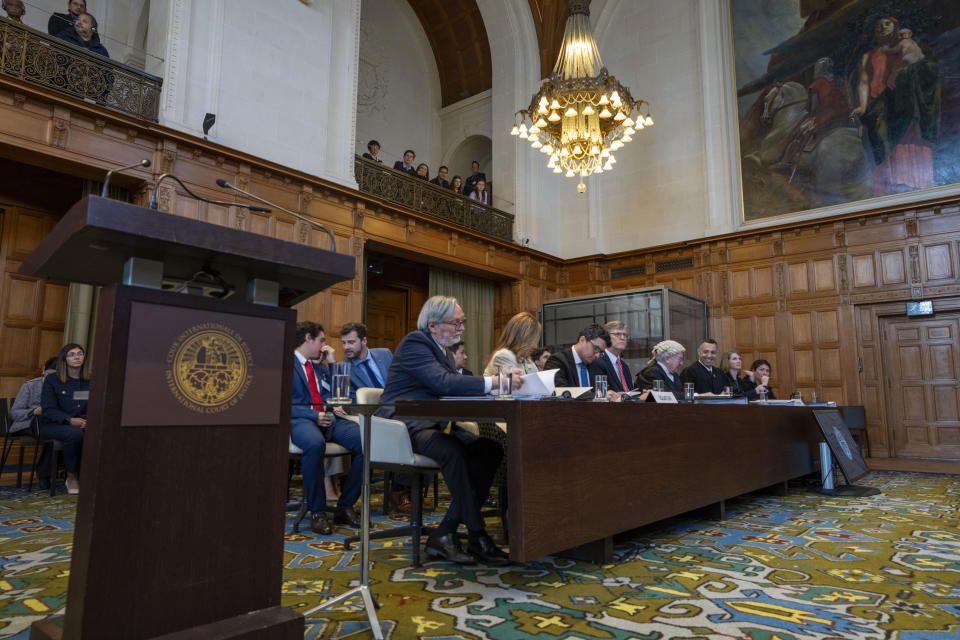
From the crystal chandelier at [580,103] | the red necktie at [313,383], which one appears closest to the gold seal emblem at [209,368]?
the red necktie at [313,383]

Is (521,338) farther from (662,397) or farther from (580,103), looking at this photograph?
(580,103)

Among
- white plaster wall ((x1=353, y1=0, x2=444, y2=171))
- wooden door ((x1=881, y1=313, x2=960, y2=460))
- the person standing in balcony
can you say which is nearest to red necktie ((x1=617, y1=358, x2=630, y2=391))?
wooden door ((x1=881, y1=313, x2=960, y2=460))

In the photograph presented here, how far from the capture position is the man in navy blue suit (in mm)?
3410

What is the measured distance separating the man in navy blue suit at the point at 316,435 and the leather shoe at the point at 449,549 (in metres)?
0.76

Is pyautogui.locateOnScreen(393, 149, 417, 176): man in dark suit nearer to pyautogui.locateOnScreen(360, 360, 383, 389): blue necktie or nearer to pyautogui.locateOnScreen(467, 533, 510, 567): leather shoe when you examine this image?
pyautogui.locateOnScreen(360, 360, 383, 389): blue necktie

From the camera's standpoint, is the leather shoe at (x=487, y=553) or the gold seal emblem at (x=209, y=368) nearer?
the gold seal emblem at (x=209, y=368)

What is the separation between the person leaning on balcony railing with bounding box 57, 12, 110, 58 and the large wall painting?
9.17 meters

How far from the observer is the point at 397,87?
38.6 ft

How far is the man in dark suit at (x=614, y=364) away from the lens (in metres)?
4.58

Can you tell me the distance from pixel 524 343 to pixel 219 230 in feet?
8.23

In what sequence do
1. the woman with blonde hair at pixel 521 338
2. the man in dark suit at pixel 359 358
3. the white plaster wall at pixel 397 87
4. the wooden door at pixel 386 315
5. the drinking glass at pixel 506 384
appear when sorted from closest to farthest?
the drinking glass at pixel 506 384, the woman with blonde hair at pixel 521 338, the man in dark suit at pixel 359 358, the wooden door at pixel 386 315, the white plaster wall at pixel 397 87

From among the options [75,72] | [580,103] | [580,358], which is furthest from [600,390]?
[75,72]

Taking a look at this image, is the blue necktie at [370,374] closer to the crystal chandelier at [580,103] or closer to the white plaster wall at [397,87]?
the crystal chandelier at [580,103]

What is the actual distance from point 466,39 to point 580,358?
32.0ft
